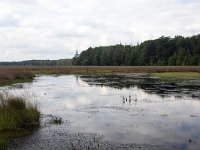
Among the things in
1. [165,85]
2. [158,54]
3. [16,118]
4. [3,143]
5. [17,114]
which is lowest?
[3,143]

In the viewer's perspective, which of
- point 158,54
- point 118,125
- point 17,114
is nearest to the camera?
point 17,114

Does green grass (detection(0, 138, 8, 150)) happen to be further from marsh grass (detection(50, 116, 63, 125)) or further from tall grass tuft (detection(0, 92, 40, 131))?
marsh grass (detection(50, 116, 63, 125))

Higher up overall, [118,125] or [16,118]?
[16,118]

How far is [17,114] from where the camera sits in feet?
56.6

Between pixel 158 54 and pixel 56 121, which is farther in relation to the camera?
pixel 158 54

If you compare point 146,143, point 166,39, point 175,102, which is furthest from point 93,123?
point 166,39

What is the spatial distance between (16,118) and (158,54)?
11074 centimetres

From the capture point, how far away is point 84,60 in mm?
152375

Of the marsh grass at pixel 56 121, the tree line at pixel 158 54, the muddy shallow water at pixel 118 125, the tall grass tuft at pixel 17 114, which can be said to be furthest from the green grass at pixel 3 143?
the tree line at pixel 158 54

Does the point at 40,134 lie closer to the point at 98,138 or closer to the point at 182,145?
the point at 98,138

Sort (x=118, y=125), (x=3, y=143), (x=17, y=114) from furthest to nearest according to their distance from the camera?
(x=118, y=125) < (x=17, y=114) < (x=3, y=143)

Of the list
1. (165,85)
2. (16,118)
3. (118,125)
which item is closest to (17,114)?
Answer: (16,118)

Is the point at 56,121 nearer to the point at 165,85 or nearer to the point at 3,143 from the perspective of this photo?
the point at 3,143

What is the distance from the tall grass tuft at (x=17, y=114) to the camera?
16188mm
